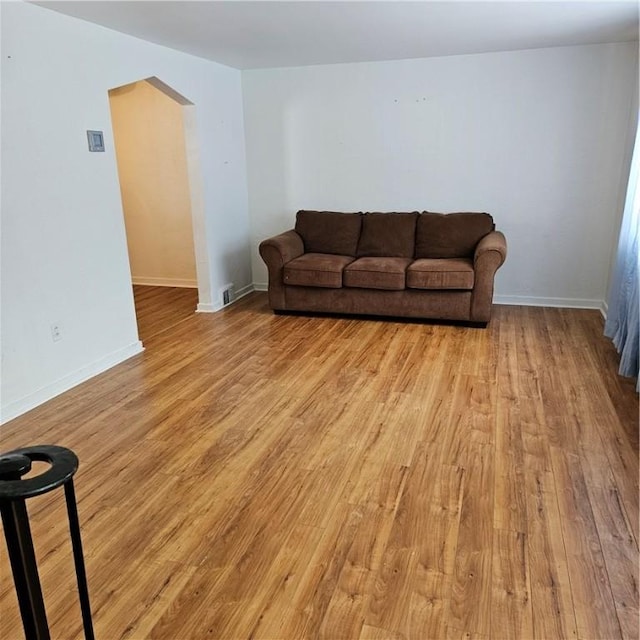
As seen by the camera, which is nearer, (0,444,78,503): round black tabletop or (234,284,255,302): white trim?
(0,444,78,503): round black tabletop

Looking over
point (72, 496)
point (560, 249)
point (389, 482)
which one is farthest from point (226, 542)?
point (560, 249)

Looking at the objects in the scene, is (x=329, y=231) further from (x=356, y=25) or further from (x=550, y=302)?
(x=550, y=302)

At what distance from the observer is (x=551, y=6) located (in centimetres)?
325

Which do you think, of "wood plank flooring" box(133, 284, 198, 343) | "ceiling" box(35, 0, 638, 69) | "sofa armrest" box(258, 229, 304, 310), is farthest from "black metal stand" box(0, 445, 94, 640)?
"sofa armrest" box(258, 229, 304, 310)

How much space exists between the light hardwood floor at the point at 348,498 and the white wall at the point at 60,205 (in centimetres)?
24

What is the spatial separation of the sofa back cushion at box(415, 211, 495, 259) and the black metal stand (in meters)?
4.25

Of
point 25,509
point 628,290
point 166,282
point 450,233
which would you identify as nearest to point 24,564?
point 25,509

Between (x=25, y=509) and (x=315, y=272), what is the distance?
12.7 ft

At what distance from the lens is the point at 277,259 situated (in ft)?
15.6

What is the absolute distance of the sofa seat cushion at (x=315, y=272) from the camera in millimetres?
4609

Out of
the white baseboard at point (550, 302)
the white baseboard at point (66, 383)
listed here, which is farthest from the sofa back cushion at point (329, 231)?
the white baseboard at point (66, 383)

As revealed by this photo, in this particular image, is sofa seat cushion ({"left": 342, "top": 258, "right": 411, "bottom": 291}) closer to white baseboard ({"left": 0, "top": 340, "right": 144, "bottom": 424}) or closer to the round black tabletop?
white baseboard ({"left": 0, "top": 340, "right": 144, "bottom": 424})

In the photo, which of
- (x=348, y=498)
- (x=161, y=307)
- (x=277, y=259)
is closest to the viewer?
(x=348, y=498)

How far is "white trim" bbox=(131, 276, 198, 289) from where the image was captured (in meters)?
6.07
